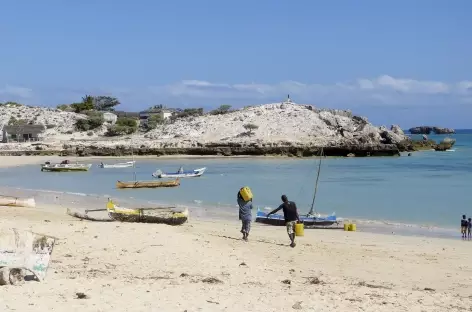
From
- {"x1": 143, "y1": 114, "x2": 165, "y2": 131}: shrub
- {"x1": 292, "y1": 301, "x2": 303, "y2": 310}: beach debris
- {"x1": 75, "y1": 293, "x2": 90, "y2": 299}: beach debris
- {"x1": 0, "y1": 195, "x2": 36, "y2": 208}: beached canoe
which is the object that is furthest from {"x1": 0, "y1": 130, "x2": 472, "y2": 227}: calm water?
{"x1": 143, "y1": 114, "x2": 165, "y2": 131}: shrub

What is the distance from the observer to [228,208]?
93.9 feet

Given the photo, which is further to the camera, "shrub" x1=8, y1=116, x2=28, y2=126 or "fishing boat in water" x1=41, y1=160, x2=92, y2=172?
"shrub" x1=8, y1=116, x2=28, y2=126

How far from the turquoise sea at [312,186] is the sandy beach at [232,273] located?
10682 millimetres

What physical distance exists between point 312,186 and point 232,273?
3171cm

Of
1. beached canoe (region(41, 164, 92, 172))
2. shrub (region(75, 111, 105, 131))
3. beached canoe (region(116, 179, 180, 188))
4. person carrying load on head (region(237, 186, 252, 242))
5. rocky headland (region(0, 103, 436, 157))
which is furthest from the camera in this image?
shrub (region(75, 111, 105, 131))

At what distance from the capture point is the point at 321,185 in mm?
42688

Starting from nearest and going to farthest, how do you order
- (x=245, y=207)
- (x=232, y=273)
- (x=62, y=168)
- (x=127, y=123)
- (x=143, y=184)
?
(x=232, y=273), (x=245, y=207), (x=143, y=184), (x=62, y=168), (x=127, y=123)

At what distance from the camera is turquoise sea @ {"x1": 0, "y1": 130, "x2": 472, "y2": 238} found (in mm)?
29156

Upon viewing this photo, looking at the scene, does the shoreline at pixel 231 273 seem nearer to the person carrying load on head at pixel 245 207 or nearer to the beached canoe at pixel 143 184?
the person carrying load on head at pixel 245 207

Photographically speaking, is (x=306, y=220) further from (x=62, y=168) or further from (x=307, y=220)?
(x=62, y=168)

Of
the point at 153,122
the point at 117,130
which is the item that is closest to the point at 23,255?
the point at 117,130

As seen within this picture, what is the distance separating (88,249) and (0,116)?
3934 inches

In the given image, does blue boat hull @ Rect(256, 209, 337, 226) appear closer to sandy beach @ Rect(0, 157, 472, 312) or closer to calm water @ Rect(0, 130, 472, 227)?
sandy beach @ Rect(0, 157, 472, 312)

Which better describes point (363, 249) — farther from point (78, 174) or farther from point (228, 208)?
point (78, 174)
